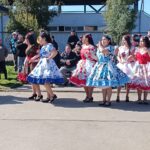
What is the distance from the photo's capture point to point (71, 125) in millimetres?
8523

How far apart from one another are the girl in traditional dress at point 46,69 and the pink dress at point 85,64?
0.54 m

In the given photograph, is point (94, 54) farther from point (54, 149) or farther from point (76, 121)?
point (54, 149)

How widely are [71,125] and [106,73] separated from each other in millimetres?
2464

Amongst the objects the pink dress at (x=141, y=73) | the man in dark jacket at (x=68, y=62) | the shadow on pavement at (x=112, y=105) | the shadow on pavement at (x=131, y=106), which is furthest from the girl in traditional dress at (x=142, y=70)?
the man in dark jacket at (x=68, y=62)

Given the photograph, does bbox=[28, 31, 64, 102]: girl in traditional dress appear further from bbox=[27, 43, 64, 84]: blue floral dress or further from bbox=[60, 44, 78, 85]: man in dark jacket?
bbox=[60, 44, 78, 85]: man in dark jacket

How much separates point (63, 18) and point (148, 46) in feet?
111

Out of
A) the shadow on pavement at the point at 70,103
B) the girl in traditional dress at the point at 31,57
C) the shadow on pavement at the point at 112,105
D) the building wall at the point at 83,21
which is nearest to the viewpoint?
the shadow on pavement at the point at 112,105

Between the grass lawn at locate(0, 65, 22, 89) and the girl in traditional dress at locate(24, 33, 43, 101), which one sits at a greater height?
the girl in traditional dress at locate(24, 33, 43, 101)

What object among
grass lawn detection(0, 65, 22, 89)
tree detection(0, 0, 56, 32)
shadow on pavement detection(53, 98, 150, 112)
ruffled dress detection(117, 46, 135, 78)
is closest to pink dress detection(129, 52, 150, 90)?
ruffled dress detection(117, 46, 135, 78)

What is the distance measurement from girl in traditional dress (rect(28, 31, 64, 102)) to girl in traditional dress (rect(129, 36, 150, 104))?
1.86 meters

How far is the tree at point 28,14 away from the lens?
2661cm


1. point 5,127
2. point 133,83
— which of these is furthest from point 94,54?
point 5,127

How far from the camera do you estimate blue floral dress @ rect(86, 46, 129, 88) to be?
34.7 ft

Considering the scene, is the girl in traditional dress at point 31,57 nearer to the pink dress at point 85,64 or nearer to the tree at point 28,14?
the pink dress at point 85,64
